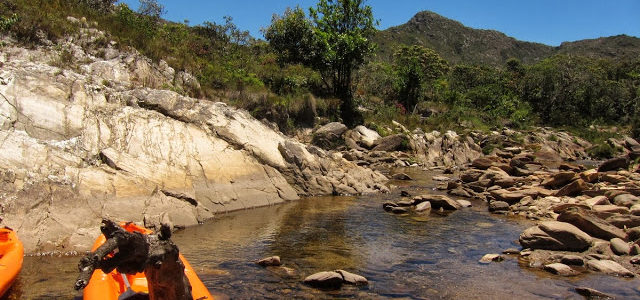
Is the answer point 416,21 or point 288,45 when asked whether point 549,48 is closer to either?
point 416,21

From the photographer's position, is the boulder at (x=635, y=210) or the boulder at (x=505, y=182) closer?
the boulder at (x=635, y=210)

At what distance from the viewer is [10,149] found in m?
9.59

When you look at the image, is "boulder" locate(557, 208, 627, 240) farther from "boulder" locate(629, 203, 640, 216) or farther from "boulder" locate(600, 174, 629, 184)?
"boulder" locate(600, 174, 629, 184)

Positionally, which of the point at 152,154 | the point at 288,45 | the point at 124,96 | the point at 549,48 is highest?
the point at 549,48

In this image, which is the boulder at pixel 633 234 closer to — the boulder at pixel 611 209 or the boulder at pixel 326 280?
the boulder at pixel 611 209

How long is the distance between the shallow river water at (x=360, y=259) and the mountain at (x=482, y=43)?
119777mm

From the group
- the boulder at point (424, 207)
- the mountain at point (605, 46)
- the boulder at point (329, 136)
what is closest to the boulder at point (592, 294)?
the boulder at point (424, 207)

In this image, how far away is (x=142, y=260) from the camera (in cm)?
378

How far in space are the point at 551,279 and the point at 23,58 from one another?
14544mm

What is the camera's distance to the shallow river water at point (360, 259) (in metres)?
6.97

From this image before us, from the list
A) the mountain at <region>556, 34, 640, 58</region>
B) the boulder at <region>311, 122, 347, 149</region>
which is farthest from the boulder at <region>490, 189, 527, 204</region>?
the mountain at <region>556, 34, 640, 58</region>

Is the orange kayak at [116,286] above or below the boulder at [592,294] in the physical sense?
above

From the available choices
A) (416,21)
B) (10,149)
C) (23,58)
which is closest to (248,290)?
(10,149)

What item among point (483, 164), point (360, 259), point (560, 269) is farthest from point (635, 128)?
point (360, 259)
